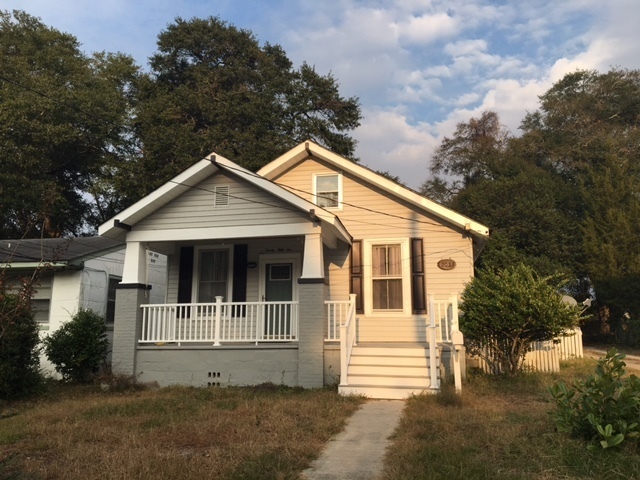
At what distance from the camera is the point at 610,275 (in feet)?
76.9

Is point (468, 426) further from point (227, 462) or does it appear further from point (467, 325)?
point (467, 325)

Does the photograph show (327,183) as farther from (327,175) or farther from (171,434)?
(171,434)

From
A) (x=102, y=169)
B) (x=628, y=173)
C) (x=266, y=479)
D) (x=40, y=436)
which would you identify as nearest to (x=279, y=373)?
(x=40, y=436)

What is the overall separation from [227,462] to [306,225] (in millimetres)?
5887

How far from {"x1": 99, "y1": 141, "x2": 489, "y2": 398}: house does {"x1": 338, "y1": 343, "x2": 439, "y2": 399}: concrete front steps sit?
2 centimetres

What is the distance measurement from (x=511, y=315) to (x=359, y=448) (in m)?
5.20

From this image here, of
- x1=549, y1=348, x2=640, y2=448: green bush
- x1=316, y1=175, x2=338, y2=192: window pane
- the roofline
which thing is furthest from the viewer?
x1=316, y1=175, x2=338, y2=192: window pane

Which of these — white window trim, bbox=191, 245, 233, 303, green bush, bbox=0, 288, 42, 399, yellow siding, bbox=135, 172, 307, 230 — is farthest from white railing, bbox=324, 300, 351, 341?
green bush, bbox=0, 288, 42, 399

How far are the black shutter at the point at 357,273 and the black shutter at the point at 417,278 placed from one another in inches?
47.9

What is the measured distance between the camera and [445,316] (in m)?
10.2

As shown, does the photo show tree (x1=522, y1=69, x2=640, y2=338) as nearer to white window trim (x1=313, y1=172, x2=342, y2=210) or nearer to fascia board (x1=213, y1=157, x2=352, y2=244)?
white window trim (x1=313, y1=172, x2=342, y2=210)

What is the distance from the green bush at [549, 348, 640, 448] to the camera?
15.6ft

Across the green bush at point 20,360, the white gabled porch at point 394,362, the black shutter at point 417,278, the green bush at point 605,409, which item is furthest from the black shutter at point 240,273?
the green bush at point 605,409

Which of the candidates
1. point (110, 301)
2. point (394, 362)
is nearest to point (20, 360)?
point (110, 301)
